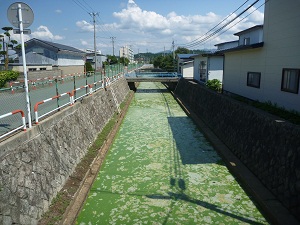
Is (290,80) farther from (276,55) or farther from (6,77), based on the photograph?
(6,77)

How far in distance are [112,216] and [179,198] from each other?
1838 millimetres

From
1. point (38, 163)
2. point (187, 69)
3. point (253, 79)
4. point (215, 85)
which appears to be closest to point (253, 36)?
point (187, 69)

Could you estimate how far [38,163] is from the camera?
18.1 ft

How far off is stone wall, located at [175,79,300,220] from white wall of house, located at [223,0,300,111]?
149cm

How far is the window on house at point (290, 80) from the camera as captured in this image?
27.3 ft

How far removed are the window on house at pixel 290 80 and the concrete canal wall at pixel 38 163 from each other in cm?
769

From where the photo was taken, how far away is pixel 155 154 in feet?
31.9

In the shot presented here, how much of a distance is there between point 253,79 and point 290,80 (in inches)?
126

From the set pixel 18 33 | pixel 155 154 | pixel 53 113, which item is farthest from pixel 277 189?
pixel 18 33

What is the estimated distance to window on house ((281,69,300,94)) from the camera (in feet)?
27.3

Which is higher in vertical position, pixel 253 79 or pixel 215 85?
pixel 253 79

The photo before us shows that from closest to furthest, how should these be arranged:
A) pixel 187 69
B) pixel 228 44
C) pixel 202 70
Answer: pixel 202 70
pixel 187 69
pixel 228 44

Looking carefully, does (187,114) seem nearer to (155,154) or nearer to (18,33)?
(155,154)

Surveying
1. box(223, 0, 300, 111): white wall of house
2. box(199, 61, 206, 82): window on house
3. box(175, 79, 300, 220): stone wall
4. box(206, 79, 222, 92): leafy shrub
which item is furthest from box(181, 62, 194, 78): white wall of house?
box(175, 79, 300, 220): stone wall
